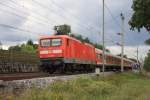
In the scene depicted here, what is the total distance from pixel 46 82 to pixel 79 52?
19401mm

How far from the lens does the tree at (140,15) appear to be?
87.1 feet

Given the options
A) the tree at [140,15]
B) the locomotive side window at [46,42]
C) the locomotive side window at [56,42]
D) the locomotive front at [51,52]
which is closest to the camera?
the tree at [140,15]

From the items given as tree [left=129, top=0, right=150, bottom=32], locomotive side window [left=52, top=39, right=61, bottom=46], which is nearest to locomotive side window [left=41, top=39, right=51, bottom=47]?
locomotive side window [left=52, top=39, right=61, bottom=46]

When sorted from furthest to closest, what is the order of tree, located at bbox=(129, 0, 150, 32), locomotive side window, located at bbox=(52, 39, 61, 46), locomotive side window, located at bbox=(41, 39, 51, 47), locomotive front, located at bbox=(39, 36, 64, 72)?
locomotive side window, located at bbox=(41, 39, 51, 47), locomotive side window, located at bbox=(52, 39, 61, 46), locomotive front, located at bbox=(39, 36, 64, 72), tree, located at bbox=(129, 0, 150, 32)

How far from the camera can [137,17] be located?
27.3 m

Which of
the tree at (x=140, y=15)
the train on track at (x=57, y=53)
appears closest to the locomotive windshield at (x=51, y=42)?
the train on track at (x=57, y=53)

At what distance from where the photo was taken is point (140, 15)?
2700 cm

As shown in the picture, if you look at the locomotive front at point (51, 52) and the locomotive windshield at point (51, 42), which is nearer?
the locomotive front at point (51, 52)

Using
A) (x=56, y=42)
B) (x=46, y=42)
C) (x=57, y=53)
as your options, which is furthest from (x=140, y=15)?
(x=46, y=42)

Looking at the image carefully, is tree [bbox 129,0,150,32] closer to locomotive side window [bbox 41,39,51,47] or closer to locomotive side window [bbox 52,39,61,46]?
locomotive side window [bbox 52,39,61,46]

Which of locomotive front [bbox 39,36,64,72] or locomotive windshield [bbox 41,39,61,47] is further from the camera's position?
locomotive windshield [bbox 41,39,61,47]

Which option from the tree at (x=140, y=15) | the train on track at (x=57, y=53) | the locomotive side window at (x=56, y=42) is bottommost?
the train on track at (x=57, y=53)

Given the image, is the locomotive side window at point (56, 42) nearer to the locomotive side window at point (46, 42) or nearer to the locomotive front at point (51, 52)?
the locomotive front at point (51, 52)

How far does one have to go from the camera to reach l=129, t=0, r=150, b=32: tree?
26547 mm
